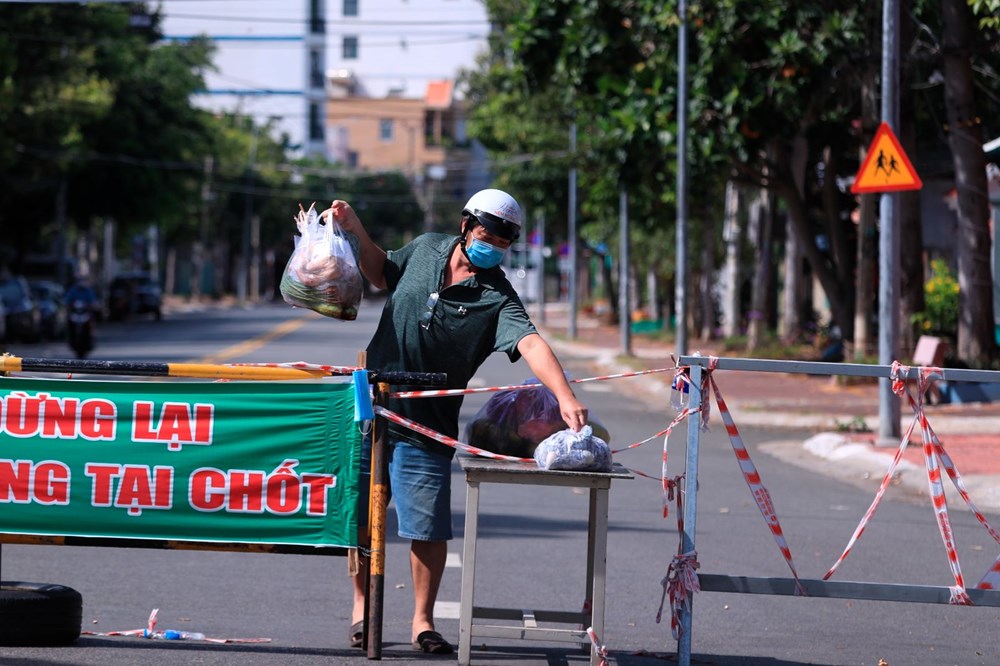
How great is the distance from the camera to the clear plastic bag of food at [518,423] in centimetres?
595

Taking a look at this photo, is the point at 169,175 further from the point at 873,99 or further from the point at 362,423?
the point at 362,423

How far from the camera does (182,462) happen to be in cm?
588

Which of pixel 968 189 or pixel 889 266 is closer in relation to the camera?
pixel 889 266

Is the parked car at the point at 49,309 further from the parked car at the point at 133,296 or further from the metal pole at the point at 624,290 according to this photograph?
the metal pole at the point at 624,290

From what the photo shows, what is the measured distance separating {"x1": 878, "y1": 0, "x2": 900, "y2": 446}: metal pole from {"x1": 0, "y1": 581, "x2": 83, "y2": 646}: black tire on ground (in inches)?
443

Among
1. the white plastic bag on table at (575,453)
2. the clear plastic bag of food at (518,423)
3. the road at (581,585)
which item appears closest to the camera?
the white plastic bag on table at (575,453)

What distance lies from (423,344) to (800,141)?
22.3 metres

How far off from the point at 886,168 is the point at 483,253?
10.1m

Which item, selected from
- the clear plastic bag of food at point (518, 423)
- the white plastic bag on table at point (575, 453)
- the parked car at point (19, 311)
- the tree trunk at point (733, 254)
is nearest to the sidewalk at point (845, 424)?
the tree trunk at point (733, 254)

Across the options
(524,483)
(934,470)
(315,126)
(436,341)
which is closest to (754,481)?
(934,470)

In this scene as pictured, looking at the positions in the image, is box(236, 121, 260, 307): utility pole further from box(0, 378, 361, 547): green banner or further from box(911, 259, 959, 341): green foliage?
box(0, 378, 361, 547): green banner

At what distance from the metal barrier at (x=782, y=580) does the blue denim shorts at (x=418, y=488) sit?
1012 mm

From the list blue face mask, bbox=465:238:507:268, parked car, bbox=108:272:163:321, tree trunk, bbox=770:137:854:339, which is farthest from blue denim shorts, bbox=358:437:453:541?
parked car, bbox=108:272:163:321

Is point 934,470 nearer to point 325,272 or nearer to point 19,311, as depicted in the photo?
point 325,272
